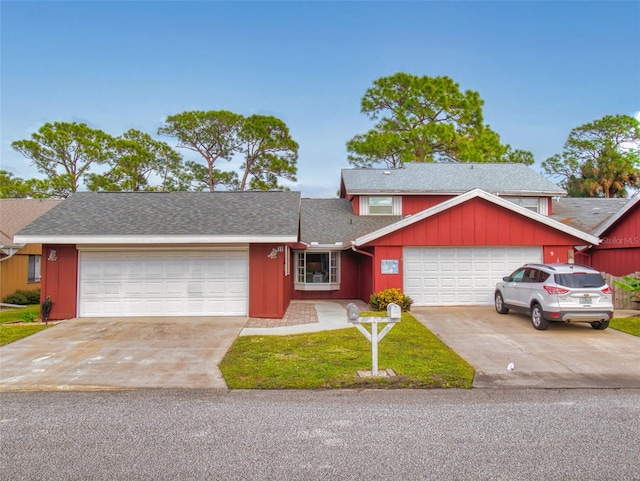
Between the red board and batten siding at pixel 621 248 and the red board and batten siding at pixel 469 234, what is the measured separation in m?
3.73

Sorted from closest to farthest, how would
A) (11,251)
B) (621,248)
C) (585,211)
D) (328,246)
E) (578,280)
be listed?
(578,280), (621,248), (328,246), (11,251), (585,211)

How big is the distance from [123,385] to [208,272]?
670cm

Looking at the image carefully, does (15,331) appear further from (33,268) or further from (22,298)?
(33,268)

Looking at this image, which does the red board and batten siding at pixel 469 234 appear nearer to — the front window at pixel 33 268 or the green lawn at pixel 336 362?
the green lawn at pixel 336 362

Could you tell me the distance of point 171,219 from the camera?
13461 mm

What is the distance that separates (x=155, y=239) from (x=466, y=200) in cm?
1036

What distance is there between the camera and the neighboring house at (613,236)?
52.2 ft

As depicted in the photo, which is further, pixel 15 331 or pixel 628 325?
pixel 628 325

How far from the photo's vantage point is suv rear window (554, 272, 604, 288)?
9.85 meters

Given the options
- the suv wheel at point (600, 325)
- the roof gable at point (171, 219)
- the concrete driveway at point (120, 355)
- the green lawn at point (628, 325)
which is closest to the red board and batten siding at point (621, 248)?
the green lawn at point (628, 325)

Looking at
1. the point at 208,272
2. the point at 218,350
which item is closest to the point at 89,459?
the point at 218,350

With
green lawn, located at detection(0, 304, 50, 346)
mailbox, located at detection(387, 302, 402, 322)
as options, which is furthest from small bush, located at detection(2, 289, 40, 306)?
mailbox, located at detection(387, 302, 402, 322)

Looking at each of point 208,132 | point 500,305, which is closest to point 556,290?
point 500,305

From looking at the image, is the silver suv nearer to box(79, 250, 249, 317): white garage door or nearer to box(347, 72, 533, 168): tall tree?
box(79, 250, 249, 317): white garage door
